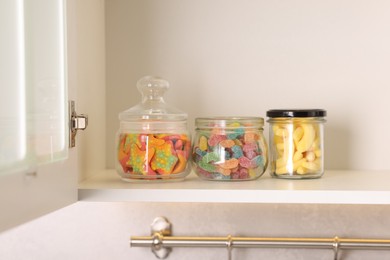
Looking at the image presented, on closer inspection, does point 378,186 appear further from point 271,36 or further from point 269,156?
point 271,36

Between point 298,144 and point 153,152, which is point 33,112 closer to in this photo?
point 153,152

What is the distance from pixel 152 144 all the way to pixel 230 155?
0.12m

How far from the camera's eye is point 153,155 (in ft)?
3.53

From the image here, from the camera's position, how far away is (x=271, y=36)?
1.30m

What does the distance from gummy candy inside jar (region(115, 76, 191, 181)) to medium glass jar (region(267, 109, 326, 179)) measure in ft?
0.50

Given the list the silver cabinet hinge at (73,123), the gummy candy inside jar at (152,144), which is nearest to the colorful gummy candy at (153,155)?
the gummy candy inside jar at (152,144)

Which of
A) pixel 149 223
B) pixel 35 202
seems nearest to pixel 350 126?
pixel 149 223

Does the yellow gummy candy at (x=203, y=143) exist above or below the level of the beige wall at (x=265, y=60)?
below

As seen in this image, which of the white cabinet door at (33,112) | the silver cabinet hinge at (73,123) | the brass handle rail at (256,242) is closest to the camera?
the white cabinet door at (33,112)

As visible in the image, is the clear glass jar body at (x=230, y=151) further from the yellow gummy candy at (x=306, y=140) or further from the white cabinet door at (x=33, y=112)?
the white cabinet door at (x=33, y=112)

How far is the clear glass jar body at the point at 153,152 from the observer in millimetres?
1076

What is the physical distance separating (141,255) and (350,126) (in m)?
0.46

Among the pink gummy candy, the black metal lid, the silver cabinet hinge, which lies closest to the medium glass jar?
the black metal lid

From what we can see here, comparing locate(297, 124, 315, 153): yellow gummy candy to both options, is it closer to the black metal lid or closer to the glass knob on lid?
the black metal lid
